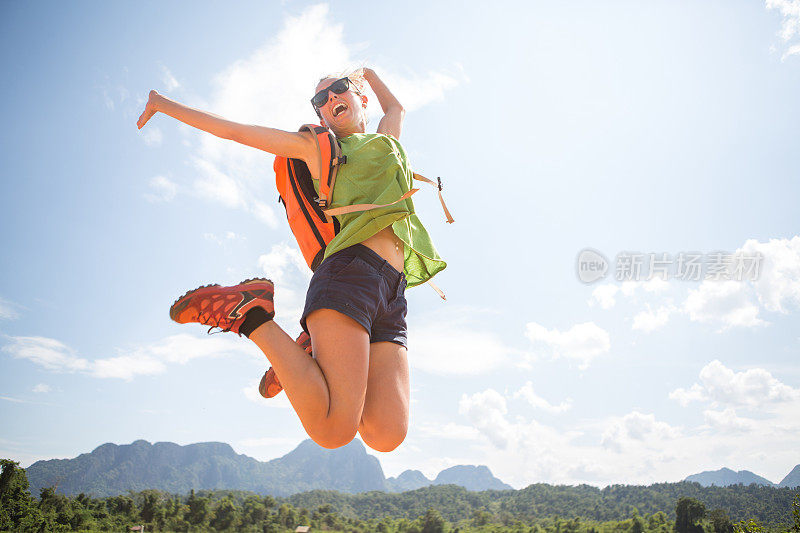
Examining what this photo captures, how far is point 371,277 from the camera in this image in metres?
2.21

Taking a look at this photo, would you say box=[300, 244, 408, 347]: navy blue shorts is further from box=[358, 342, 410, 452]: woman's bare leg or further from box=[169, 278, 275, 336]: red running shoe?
box=[169, 278, 275, 336]: red running shoe

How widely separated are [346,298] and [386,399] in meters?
0.53

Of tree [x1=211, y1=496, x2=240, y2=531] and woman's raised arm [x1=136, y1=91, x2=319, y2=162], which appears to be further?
tree [x1=211, y1=496, x2=240, y2=531]

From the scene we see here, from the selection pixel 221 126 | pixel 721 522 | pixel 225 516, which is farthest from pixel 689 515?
pixel 221 126

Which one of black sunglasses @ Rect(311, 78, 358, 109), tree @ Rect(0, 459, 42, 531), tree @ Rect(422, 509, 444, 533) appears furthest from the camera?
tree @ Rect(422, 509, 444, 533)

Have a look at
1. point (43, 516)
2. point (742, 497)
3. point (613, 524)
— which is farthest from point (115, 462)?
point (742, 497)

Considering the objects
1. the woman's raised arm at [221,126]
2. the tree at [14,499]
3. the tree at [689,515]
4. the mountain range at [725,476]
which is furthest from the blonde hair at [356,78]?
the mountain range at [725,476]

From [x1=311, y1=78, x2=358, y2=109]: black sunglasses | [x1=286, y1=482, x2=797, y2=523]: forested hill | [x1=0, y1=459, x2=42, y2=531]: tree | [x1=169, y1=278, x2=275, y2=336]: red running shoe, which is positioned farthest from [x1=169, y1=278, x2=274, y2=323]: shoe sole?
[x1=286, y1=482, x2=797, y2=523]: forested hill

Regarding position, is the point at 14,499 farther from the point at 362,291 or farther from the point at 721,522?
the point at 721,522

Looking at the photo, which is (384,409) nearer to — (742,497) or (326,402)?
(326,402)

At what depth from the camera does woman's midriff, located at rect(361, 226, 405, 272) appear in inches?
91.9

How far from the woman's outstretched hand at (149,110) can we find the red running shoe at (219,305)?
0.72 m

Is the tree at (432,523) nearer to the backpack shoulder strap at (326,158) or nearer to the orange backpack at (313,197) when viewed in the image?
the orange backpack at (313,197)

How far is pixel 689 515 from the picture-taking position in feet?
270
